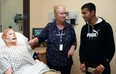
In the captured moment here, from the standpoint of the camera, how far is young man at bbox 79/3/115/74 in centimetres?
246

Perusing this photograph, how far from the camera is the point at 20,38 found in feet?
8.95

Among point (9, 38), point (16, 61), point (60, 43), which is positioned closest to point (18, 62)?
point (16, 61)

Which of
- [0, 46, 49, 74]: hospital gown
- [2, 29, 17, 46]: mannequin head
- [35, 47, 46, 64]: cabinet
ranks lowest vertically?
[35, 47, 46, 64]: cabinet

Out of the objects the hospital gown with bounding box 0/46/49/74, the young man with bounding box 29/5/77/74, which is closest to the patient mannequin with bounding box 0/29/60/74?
the hospital gown with bounding box 0/46/49/74

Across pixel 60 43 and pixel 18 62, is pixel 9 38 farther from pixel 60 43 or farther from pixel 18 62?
pixel 60 43

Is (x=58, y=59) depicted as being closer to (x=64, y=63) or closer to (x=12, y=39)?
(x=64, y=63)

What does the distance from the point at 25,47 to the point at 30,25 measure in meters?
1.37

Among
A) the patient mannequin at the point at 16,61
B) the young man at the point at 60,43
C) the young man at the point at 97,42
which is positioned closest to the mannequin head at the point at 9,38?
the patient mannequin at the point at 16,61

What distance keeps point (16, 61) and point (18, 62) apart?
24 millimetres

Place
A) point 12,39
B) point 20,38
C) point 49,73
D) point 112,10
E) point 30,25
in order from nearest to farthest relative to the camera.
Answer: point 49,73 < point 12,39 < point 20,38 < point 112,10 < point 30,25

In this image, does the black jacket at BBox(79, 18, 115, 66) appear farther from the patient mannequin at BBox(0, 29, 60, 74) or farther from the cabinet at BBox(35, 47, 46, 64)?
the cabinet at BBox(35, 47, 46, 64)

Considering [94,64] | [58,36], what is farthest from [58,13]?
[94,64]

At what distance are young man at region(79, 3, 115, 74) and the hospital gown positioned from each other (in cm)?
60

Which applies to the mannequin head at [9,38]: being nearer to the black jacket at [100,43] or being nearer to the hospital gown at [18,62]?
the hospital gown at [18,62]
